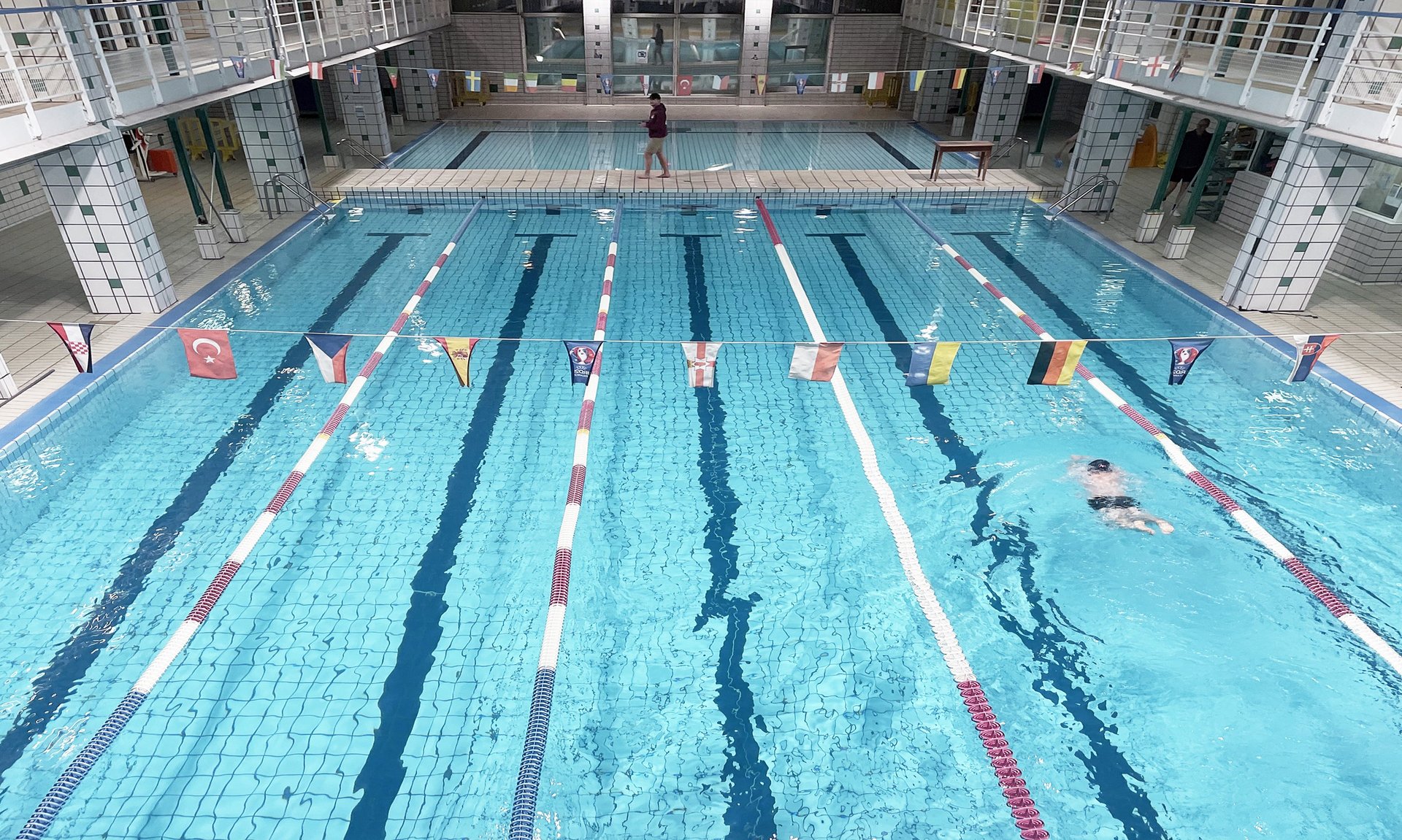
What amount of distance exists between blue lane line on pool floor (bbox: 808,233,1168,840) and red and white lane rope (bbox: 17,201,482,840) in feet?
17.9

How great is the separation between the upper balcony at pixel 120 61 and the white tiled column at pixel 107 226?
44 centimetres

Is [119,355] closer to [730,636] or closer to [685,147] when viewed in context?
[730,636]

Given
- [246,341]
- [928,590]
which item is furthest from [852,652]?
[246,341]

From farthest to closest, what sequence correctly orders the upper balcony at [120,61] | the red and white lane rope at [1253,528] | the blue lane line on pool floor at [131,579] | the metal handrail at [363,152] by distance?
1. the metal handrail at [363,152]
2. the upper balcony at [120,61]
3. the red and white lane rope at [1253,528]
4. the blue lane line on pool floor at [131,579]

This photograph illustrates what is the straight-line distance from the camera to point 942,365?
5840 mm

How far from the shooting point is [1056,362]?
234 inches

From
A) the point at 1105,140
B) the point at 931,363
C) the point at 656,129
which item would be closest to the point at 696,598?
the point at 931,363

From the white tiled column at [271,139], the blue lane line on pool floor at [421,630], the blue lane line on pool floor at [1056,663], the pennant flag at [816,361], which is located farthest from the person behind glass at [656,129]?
the pennant flag at [816,361]

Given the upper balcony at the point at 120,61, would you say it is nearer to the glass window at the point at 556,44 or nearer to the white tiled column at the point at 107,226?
the white tiled column at the point at 107,226

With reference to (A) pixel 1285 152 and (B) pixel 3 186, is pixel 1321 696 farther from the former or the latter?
(B) pixel 3 186

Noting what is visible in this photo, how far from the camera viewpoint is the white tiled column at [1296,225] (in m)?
7.81

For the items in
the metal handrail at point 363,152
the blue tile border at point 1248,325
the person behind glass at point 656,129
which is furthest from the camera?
the metal handrail at point 363,152

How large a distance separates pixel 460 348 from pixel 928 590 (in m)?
4.04

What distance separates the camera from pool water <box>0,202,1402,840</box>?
398cm
